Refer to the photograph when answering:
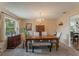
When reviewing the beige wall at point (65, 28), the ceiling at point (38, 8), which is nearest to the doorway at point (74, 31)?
the beige wall at point (65, 28)

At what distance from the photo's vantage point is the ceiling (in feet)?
11.1

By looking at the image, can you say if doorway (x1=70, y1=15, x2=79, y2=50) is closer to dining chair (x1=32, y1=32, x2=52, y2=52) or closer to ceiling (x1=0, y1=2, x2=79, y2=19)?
ceiling (x1=0, y1=2, x2=79, y2=19)

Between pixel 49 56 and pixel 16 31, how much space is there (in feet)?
4.43

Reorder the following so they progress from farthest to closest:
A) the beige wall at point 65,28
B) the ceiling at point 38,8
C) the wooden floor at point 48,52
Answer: the beige wall at point 65,28
the wooden floor at point 48,52
the ceiling at point 38,8

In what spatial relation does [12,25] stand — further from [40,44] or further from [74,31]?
[74,31]

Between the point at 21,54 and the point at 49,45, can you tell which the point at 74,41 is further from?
the point at 21,54

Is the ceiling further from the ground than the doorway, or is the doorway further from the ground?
the ceiling

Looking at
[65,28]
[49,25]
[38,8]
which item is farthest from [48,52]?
[38,8]

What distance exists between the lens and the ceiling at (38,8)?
3398mm

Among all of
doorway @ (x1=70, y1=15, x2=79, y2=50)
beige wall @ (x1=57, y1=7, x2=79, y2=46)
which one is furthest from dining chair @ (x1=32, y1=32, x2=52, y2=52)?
doorway @ (x1=70, y1=15, x2=79, y2=50)

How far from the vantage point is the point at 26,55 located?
3600 mm

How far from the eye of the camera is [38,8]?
11.9 feet

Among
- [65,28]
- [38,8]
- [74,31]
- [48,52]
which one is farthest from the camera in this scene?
[65,28]

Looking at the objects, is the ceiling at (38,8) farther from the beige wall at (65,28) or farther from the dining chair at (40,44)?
the dining chair at (40,44)
